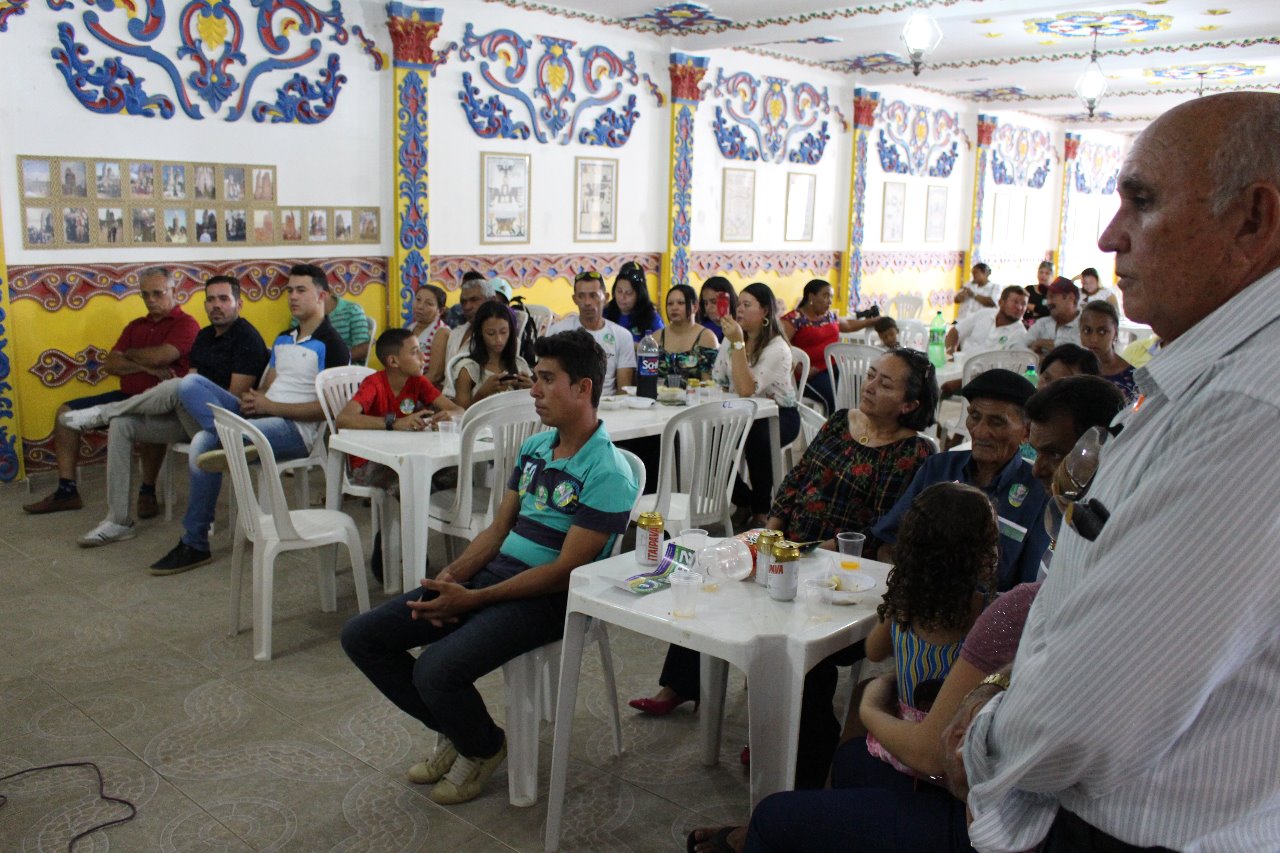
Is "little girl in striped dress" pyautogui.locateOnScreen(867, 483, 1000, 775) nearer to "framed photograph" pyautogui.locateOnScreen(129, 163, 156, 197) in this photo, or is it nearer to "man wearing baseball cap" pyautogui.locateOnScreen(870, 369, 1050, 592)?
"man wearing baseball cap" pyautogui.locateOnScreen(870, 369, 1050, 592)

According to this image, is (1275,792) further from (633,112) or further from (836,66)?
(836,66)

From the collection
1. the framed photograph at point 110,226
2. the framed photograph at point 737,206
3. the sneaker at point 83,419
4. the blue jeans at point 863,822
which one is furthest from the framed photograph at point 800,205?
the blue jeans at point 863,822

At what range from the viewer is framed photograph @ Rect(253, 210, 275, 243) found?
250 inches

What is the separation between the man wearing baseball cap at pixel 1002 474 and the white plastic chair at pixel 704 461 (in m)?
1.28

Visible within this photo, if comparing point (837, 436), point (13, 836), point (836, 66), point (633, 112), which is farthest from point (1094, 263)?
point (13, 836)

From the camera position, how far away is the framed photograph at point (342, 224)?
6.77 m

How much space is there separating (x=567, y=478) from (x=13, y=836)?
1.55 m

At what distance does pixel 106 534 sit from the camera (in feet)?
15.4

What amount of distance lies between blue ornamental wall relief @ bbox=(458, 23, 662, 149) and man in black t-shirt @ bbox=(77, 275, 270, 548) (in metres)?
2.93

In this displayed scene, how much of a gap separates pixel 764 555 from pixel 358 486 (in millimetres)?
2270

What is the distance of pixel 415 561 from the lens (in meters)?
3.72

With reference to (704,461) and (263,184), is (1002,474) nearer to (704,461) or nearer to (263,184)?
(704,461)

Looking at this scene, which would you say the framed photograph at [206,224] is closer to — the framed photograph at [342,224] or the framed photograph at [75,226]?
the framed photograph at [75,226]

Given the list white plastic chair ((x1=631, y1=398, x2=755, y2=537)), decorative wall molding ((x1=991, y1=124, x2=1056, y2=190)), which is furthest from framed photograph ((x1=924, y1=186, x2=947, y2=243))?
white plastic chair ((x1=631, y1=398, x2=755, y2=537))
